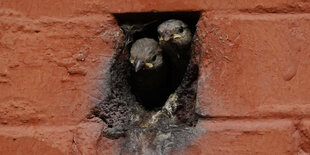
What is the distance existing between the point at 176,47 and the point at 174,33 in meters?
0.16

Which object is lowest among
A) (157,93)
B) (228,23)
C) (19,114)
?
(157,93)

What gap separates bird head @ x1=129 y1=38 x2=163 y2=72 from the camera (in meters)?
2.52

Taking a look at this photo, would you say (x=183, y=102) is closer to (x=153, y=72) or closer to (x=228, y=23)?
(x=228, y=23)

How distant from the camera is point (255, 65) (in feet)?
6.80

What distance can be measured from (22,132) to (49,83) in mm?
189

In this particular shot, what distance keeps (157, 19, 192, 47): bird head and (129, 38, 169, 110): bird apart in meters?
0.09

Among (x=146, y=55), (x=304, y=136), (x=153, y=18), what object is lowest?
(x=146, y=55)

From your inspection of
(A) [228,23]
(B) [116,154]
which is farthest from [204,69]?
(B) [116,154]

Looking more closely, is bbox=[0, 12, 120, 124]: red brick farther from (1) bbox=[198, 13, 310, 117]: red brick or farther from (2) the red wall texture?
(1) bbox=[198, 13, 310, 117]: red brick

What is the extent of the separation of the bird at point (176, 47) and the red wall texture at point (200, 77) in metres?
0.32

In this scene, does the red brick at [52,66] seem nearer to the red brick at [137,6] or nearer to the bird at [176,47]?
the red brick at [137,6]

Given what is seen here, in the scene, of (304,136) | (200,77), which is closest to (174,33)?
(200,77)

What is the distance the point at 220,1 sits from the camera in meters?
2.12

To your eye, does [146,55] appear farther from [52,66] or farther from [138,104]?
[52,66]
